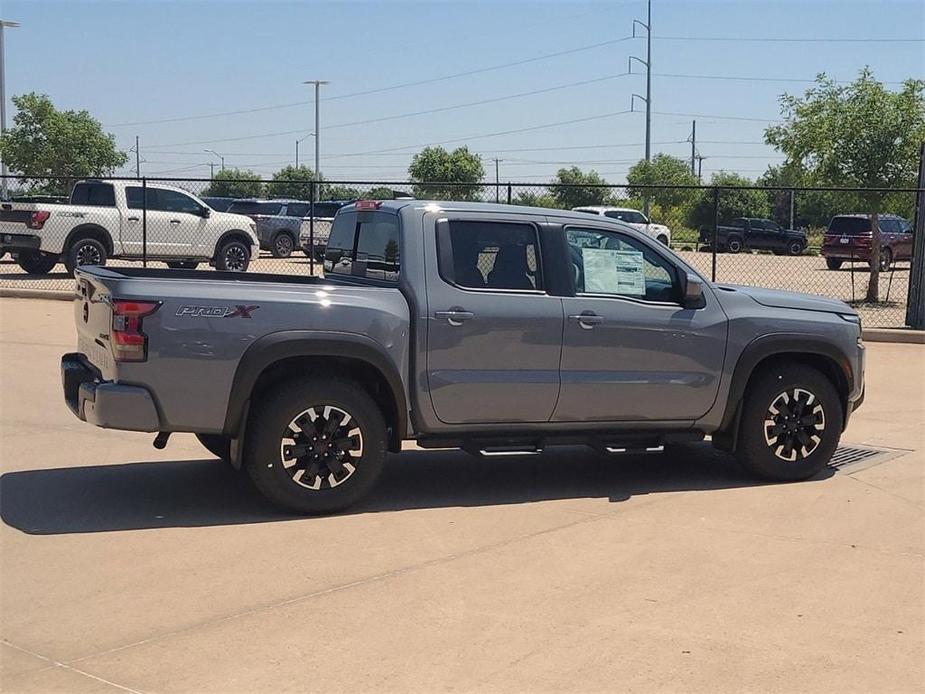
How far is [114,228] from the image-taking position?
2155cm

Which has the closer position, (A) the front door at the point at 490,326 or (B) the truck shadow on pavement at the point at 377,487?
(B) the truck shadow on pavement at the point at 377,487

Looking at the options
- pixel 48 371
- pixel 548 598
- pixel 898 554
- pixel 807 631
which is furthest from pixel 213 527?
pixel 48 371

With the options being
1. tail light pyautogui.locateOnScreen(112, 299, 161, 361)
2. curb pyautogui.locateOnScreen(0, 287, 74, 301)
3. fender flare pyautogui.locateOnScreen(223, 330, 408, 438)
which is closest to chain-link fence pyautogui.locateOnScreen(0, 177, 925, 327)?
curb pyautogui.locateOnScreen(0, 287, 74, 301)

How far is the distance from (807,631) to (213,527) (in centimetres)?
328

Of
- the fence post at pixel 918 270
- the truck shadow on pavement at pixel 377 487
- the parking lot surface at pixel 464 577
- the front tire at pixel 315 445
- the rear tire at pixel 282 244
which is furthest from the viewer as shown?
the rear tire at pixel 282 244

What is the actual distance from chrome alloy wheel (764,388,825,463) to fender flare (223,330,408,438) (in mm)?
2701

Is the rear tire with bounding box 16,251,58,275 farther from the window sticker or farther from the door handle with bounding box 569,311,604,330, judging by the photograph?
the door handle with bounding box 569,311,604,330

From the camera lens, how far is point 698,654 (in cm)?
470

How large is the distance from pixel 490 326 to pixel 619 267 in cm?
105

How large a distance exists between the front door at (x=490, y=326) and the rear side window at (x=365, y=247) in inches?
12.0

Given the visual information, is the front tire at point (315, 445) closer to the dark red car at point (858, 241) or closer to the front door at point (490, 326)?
the front door at point (490, 326)

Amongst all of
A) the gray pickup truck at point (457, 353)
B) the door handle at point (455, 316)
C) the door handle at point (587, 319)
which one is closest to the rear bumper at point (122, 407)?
the gray pickup truck at point (457, 353)

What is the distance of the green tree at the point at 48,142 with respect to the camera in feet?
168

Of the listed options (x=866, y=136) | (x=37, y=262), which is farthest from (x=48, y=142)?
(x=866, y=136)
